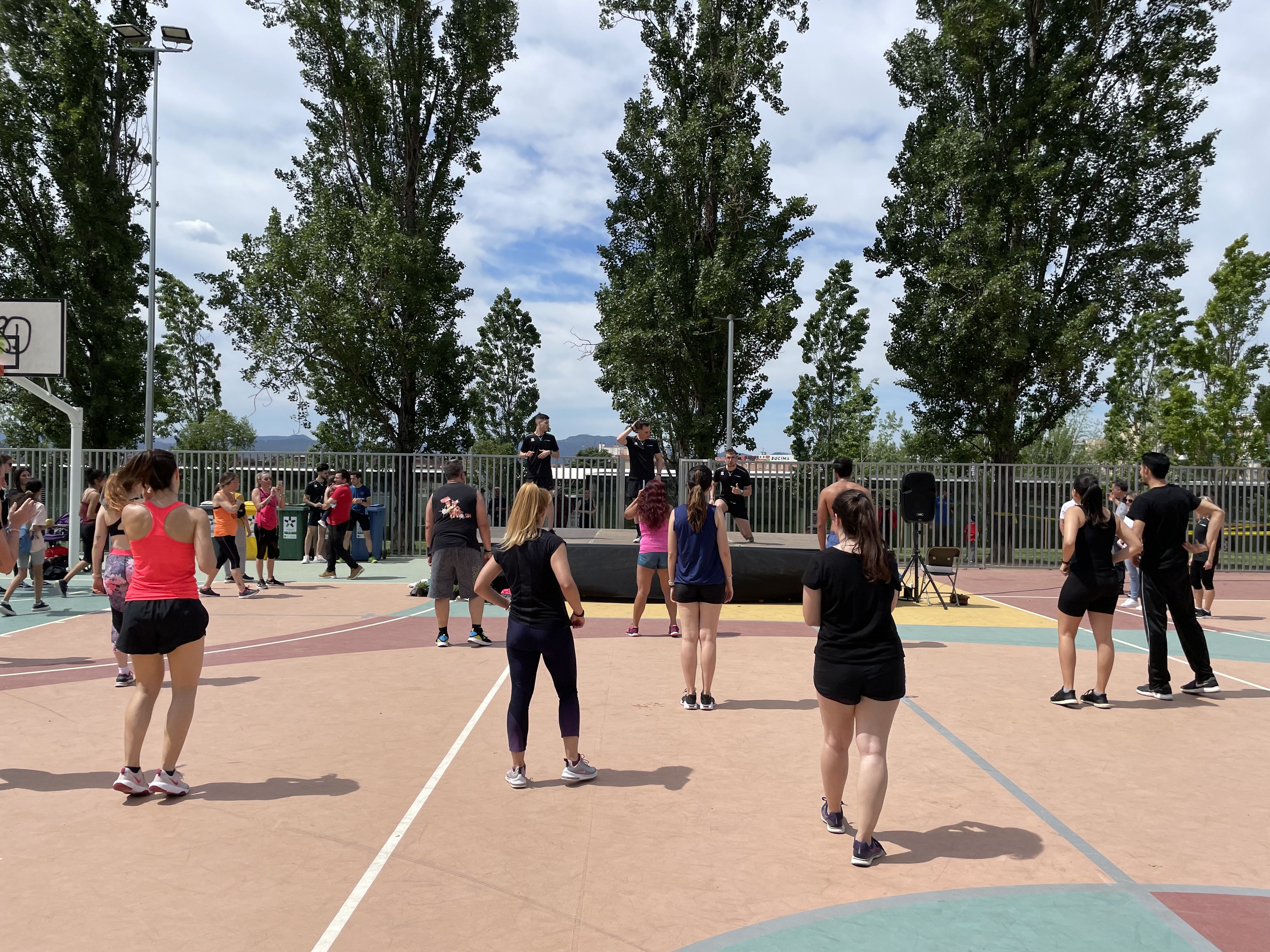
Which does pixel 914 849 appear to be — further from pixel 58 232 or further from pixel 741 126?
pixel 58 232

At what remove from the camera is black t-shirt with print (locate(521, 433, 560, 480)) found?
1259 cm

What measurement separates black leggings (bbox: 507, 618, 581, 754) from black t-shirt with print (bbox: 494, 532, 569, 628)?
5 centimetres

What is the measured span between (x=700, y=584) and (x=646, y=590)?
3255mm

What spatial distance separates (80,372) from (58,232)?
411cm

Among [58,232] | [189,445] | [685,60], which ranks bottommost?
[189,445]

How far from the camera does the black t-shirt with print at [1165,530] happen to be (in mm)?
7754

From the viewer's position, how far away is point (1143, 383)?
40.8 m

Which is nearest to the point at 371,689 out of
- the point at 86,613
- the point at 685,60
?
the point at 86,613

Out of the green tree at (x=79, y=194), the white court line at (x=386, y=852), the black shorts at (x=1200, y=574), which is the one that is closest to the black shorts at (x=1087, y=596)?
the white court line at (x=386, y=852)

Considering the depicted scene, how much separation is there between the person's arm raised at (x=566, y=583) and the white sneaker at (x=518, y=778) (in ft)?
2.95

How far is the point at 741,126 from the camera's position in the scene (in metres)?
29.4

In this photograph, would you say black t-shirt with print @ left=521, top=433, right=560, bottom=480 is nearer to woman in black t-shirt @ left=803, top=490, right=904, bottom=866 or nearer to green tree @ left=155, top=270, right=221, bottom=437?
woman in black t-shirt @ left=803, top=490, right=904, bottom=866

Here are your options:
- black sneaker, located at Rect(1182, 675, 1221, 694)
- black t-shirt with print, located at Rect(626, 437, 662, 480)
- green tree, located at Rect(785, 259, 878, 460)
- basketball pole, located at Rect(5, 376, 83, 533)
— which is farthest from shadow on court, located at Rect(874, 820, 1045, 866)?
green tree, located at Rect(785, 259, 878, 460)

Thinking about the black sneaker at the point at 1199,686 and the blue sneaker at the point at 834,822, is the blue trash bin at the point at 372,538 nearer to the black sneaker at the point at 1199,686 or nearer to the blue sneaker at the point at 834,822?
the black sneaker at the point at 1199,686
